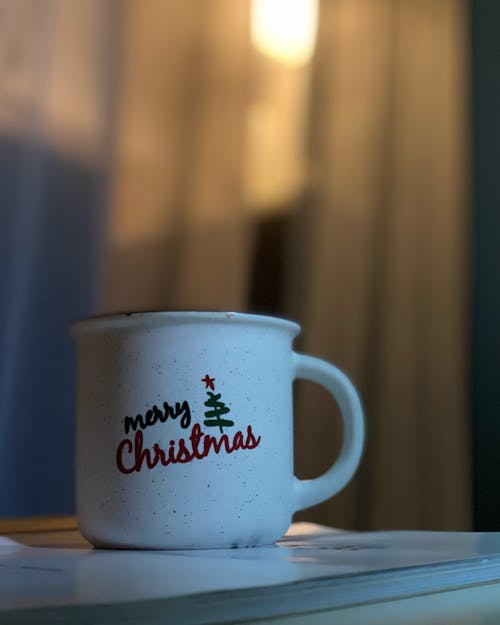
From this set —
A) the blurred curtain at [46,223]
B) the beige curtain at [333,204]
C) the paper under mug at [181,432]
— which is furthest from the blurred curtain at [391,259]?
the paper under mug at [181,432]

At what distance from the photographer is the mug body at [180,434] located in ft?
1.60

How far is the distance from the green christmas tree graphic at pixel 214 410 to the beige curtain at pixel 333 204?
1.05ft

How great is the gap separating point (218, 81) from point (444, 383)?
0.47 meters

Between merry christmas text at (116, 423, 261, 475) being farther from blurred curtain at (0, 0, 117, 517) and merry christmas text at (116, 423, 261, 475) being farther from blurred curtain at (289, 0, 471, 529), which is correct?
blurred curtain at (289, 0, 471, 529)

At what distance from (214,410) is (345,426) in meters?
0.14

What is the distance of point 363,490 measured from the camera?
0.98m

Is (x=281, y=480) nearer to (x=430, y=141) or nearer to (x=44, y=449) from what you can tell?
(x=44, y=449)

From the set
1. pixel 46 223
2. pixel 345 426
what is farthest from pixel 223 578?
pixel 46 223

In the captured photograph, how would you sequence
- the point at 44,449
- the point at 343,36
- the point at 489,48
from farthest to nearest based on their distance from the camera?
the point at 489,48, the point at 343,36, the point at 44,449

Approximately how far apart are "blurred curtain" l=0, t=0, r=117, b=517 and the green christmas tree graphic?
298 mm

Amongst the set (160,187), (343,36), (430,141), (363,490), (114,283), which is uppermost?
(343,36)

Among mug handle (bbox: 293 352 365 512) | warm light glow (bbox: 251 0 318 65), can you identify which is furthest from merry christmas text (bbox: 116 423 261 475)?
warm light glow (bbox: 251 0 318 65)

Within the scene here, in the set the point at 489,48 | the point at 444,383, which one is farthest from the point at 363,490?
the point at 489,48

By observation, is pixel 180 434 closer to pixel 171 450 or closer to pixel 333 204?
pixel 171 450
